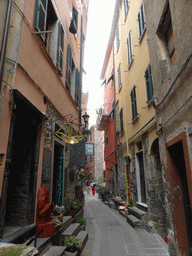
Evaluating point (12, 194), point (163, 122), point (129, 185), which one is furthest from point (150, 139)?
point (12, 194)

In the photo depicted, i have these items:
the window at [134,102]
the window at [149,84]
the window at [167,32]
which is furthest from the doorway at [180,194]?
the window at [134,102]

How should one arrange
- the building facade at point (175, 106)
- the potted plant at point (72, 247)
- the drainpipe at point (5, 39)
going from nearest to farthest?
the drainpipe at point (5, 39)
the building facade at point (175, 106)
the potted plant at point (72, 247)

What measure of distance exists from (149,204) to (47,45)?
22.0 feet

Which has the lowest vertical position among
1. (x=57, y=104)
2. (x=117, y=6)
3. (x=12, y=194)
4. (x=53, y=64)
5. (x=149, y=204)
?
(x=149, y=204)

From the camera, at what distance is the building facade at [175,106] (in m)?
3.39

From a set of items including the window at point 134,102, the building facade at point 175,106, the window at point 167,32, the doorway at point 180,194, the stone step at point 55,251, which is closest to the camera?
the building facade at point 175,106

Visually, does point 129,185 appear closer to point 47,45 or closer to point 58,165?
point 58,165

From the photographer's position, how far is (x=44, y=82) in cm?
510

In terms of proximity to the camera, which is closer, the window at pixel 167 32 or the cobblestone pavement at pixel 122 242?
the cobblestone pavement at pixel 122 242

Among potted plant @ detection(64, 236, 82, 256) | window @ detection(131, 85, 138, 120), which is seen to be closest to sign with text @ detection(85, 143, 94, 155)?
window @ detection(131, 85, 138, 120)

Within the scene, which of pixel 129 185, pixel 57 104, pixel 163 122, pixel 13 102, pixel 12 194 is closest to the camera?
pixel 13 102

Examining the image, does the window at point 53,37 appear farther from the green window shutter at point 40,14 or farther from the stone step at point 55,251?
the stone step at point 55,251

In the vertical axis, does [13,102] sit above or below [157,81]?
below

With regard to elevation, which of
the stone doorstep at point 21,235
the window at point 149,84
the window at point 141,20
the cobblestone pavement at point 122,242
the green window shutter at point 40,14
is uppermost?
the window at point 141,20
